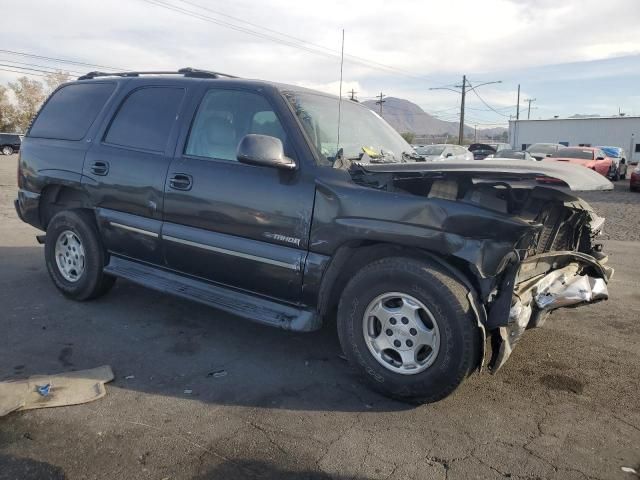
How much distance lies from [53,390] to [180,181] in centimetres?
168

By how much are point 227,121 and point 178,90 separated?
2.08 ft

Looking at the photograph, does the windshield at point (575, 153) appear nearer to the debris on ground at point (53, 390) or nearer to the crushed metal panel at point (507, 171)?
the crushed metal panel at point (507, 171)

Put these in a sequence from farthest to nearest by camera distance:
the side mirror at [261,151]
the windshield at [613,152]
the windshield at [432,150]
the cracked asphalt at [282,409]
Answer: the windshield at [613,152] → the windshield at [432,150] → the side mirror at [261,151] → the cracked asphalt at [282,409]

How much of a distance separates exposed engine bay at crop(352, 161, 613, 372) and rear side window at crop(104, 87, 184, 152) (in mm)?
1775

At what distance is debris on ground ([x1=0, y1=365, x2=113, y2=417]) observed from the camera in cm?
309

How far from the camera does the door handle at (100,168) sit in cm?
454

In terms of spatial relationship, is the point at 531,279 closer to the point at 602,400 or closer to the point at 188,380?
the point at 602,400

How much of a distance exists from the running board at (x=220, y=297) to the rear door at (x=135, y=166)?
121 millimetres

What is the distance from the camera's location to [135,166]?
14.2ft

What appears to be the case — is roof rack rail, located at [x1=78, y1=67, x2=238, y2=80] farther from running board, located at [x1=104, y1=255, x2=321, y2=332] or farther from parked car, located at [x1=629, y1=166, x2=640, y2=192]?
parked car, located at [x1=629, y1=166, x2=640, y2=192]

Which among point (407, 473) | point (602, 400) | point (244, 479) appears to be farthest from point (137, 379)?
point (602, 400)

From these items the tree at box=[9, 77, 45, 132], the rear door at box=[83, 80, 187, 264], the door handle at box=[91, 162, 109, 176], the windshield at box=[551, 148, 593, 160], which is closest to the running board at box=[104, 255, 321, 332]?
the rear door at box=[83, 80, 187, 264]

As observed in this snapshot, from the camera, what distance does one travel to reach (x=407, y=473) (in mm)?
2600

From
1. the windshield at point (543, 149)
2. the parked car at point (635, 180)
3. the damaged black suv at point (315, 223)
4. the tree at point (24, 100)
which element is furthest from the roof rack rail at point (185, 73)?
the tree at point (24, 100)
